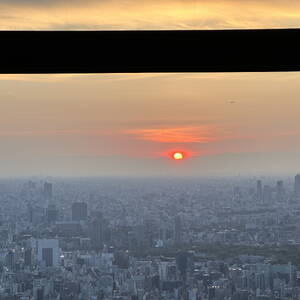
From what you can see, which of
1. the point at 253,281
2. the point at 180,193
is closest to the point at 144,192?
the point at 180,193

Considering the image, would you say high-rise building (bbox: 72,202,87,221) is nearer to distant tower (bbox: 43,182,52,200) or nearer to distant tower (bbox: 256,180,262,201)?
distant tower (bbox: 43,182,52,200)

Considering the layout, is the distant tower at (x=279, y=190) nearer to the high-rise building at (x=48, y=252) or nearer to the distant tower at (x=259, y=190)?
the distant tower at (x=259, y=190)

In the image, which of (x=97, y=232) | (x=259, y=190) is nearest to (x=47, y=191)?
(x=97, y=232)

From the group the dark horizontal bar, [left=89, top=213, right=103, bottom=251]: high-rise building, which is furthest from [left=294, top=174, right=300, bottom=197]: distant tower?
[left=89, top=213, right=103, bottom=251]: high-rise building

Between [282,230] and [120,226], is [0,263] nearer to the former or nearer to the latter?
[120,226]

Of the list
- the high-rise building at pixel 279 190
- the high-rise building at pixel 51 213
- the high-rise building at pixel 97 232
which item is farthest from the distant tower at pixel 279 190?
the high-rise building at pixel 51 213

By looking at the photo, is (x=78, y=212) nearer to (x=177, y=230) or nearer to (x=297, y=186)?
(x=177, y=230)

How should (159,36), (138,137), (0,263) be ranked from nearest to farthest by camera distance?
(159,36), (0,263), (138,137)

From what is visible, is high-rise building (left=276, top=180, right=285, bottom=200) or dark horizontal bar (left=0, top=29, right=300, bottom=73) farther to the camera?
high-rise building (left=276, top=180, right=285, bottom=200)
